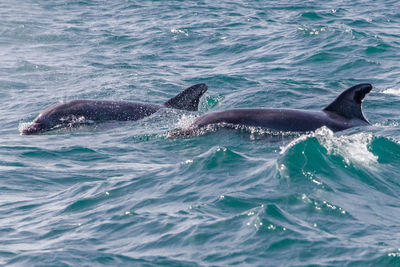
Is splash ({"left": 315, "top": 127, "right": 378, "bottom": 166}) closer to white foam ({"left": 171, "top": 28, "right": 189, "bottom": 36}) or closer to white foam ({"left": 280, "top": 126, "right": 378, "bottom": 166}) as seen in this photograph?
white foam ({"left": 280, "top": 126, "right": 378, "bottom": 166})

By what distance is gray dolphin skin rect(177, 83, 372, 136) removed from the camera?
14289mm

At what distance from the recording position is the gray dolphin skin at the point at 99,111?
16.8 m

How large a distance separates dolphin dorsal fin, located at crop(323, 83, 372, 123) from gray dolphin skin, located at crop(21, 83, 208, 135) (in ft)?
13.3

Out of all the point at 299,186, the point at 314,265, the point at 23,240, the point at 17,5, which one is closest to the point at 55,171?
the point at 23,240

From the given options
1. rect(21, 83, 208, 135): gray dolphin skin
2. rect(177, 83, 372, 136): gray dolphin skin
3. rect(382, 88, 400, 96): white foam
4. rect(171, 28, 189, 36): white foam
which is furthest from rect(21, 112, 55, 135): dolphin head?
rect(171, 28, 189, 36): white foam

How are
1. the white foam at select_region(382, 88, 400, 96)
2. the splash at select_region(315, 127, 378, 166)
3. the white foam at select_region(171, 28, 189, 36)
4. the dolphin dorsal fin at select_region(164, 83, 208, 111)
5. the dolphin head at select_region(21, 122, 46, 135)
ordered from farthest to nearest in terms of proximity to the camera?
1. the white foam at select_region(171, 28, 189, 36)
2. the white foam at select_region(382, 88, 400, 96)
3. the dolphin dorsal fin at select_region(164, 83, 208, 111)
4. the dolphin head at select_region(21, 122, 46, 135)
5. the splash at select_region(315, 127, 378, 166)

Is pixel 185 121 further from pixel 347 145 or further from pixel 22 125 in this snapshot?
pixel 347 145

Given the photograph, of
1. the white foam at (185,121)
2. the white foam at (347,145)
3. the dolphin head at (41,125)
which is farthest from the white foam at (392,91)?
the dolphin head at (41,125)

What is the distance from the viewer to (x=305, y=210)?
388 inches

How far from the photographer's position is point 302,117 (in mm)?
14484

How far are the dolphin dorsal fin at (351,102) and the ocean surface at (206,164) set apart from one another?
62 centimetres

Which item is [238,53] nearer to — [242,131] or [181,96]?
[181,96]

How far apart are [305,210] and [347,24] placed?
21212mm

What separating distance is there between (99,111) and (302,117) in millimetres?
5227
